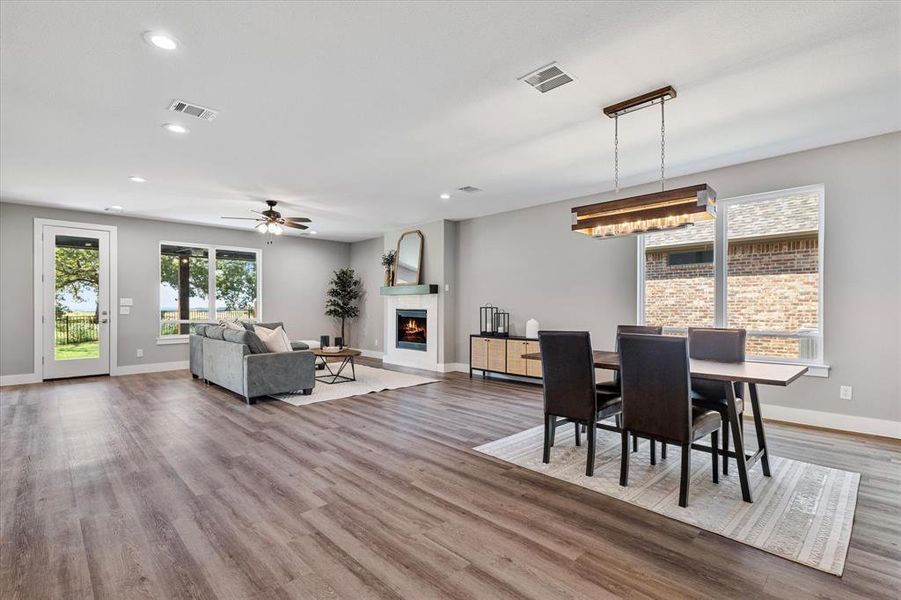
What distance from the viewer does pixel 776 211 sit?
14.5 ft

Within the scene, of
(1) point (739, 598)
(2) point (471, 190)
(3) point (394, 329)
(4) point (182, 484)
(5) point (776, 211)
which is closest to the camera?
(1) point (739, 598)

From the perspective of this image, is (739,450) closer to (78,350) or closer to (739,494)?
(739,494)

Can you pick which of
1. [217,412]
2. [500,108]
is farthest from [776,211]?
[217,412]

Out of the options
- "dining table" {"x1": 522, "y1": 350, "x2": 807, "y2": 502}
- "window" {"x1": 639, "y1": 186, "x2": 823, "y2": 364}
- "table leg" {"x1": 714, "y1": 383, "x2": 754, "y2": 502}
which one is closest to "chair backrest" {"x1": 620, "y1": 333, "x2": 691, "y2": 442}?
"dining table" {"x1": 522, "y1": 350, "x2": 807, "y2": 502}

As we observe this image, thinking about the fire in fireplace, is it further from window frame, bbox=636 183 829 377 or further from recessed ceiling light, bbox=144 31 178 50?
recessed ceiling light, bbox=144 31 178 50

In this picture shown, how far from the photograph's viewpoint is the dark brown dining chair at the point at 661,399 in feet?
8.34

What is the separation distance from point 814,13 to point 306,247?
9.10m

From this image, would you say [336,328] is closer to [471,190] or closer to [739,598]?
[471,190]

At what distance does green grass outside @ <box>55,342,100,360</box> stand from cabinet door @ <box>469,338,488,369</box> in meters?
6.19

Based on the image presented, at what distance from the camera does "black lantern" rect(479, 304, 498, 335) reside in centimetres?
702

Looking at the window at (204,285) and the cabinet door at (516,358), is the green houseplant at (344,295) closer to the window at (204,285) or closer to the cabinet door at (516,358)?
the window at (204,285)

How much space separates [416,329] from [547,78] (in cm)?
588

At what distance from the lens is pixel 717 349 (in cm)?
351

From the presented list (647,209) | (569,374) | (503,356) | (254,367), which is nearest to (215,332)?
(254,367)
